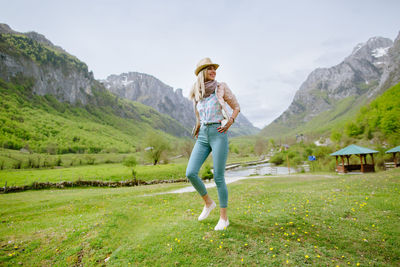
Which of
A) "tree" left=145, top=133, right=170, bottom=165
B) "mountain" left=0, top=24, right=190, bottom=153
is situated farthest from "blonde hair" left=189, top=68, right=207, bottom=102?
"mountain" left=0, top=24, right=190, bottom=153

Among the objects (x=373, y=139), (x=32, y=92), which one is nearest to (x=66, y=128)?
(x=32, y=92)

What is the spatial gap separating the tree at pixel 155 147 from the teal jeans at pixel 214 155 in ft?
132

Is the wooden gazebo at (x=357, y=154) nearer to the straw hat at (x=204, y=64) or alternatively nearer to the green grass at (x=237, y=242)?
the green grass at (x=237, y=242)

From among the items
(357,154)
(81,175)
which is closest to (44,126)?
(81,175)

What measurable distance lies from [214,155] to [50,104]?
151284mm

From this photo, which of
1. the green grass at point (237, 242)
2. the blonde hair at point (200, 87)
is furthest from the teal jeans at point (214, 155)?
the green grass at point (237, 242)

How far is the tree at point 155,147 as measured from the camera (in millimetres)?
43438

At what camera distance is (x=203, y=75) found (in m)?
4.49

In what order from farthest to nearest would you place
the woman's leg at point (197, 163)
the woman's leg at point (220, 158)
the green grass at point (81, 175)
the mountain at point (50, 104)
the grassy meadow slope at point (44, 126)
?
the mountain at point (50, 104)
the grassy meadow slope at point (44, 126)
the green grass at point (81, 175)
the woman's leg at point (197, 163)
the woman's leg at point (220, 158)

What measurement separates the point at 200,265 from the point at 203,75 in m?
3.75

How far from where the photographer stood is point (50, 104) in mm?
121000

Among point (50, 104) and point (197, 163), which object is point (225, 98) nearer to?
point (197, 163)

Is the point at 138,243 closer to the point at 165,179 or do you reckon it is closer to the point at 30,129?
the point at 165,179

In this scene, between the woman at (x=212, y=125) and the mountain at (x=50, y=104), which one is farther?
the mountain at (x=50, y=104)
